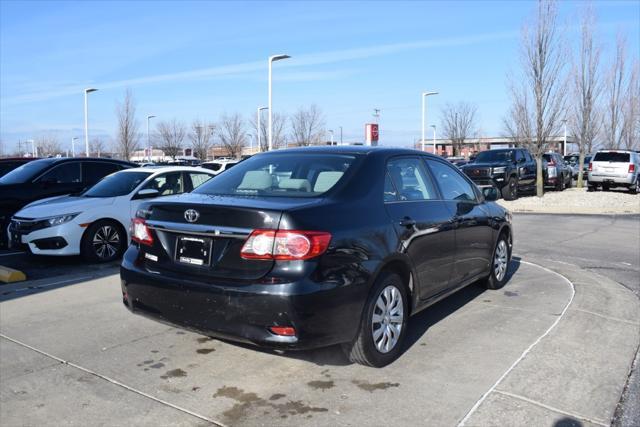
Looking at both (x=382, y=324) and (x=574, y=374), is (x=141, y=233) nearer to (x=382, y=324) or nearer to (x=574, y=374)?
(x=382, y=324)

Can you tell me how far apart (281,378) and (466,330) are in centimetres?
195

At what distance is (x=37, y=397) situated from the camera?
3.67 meters

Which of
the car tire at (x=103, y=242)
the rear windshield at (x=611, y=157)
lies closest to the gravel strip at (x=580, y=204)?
the rear windshield at (x=611, y=157)

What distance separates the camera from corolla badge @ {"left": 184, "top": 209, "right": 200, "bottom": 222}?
3.79 m

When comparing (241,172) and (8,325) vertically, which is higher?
(241,172)

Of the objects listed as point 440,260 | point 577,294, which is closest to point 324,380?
point 440,260

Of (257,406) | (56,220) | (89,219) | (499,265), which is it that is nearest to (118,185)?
(89,219)

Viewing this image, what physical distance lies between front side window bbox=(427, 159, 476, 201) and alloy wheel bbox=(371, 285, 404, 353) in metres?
1.39

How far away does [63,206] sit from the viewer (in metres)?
8.16

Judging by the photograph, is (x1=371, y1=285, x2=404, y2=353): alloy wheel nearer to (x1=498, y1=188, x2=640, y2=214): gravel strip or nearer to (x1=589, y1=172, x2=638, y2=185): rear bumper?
(x1=498, y1=188, x2=640, y2=214): gravel strip

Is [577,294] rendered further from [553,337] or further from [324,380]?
[324,380]

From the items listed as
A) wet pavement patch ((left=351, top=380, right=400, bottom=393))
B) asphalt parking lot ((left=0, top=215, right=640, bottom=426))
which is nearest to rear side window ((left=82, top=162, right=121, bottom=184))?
asphalt parking lot ((left=0, top=215, right=640, bottom=426))

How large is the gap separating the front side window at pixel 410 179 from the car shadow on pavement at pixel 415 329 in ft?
4.03

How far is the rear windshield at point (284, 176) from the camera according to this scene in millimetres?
4199
